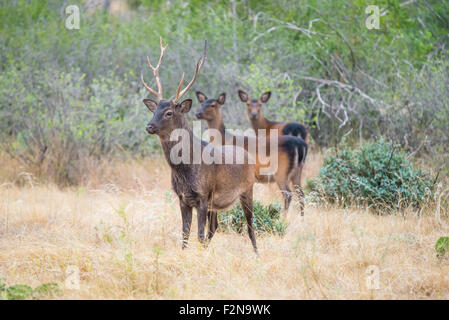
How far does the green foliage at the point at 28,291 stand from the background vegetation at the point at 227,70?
581 cm

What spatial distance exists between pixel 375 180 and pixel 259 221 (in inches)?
94.1

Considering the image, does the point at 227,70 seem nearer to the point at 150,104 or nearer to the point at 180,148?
the point at 150,104

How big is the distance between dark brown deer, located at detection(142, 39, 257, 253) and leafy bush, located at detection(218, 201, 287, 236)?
665mm

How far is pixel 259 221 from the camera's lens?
22.5 feet

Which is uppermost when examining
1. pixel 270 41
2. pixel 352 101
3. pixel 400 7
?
pixel 400 7

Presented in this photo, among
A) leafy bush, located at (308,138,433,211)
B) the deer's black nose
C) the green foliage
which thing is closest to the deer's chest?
the deer's black nose

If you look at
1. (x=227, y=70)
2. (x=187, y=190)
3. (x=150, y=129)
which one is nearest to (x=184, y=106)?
(x=150, y=129)

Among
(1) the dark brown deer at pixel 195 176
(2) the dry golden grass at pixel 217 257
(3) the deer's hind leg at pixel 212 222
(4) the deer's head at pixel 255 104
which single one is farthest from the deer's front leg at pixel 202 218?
(4) the deer's head at pixel 255 104

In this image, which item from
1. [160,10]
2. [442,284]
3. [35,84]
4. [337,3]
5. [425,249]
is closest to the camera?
[442,284]
